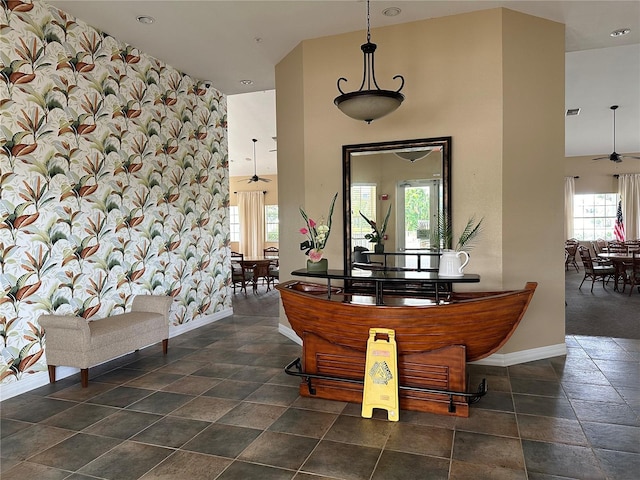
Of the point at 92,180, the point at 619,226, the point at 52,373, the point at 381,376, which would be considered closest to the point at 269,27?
the point at 92,180

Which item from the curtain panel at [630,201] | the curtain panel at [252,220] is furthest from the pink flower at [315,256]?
the curtain panel at [630,201]

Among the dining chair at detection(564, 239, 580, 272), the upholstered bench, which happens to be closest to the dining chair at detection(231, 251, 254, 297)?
the upholstered bench

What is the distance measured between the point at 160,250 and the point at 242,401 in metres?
2.41

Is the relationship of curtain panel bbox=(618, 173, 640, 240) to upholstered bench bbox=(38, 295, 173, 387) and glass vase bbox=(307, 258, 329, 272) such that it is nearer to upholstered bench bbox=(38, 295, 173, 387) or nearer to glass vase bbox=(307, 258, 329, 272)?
glass vase bbox=(307, 258, 329, 272)

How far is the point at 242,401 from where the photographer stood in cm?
316

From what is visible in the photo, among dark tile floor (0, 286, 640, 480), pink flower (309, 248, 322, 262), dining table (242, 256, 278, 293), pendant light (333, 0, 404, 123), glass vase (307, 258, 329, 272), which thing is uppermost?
pendant light (333, 0, 404, 123)

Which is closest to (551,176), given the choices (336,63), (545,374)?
(545,374)

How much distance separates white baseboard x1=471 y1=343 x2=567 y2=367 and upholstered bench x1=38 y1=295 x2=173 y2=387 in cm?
314

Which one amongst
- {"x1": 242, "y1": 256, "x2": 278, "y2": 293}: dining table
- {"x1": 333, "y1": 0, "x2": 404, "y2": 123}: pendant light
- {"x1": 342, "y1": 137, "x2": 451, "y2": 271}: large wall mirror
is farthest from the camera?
{"x1": 242, "y1": 256, "x2": 278, "y2": 293}: dining table

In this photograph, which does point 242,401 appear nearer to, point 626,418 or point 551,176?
point 626,418

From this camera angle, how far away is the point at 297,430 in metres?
2.69

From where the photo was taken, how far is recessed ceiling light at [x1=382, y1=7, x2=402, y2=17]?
12.4ft

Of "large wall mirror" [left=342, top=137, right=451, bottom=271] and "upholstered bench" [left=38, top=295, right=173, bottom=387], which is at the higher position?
"large wall mirror" [left=342, top=137, right=451, bottom=271]

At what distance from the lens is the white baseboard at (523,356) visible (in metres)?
3.88
